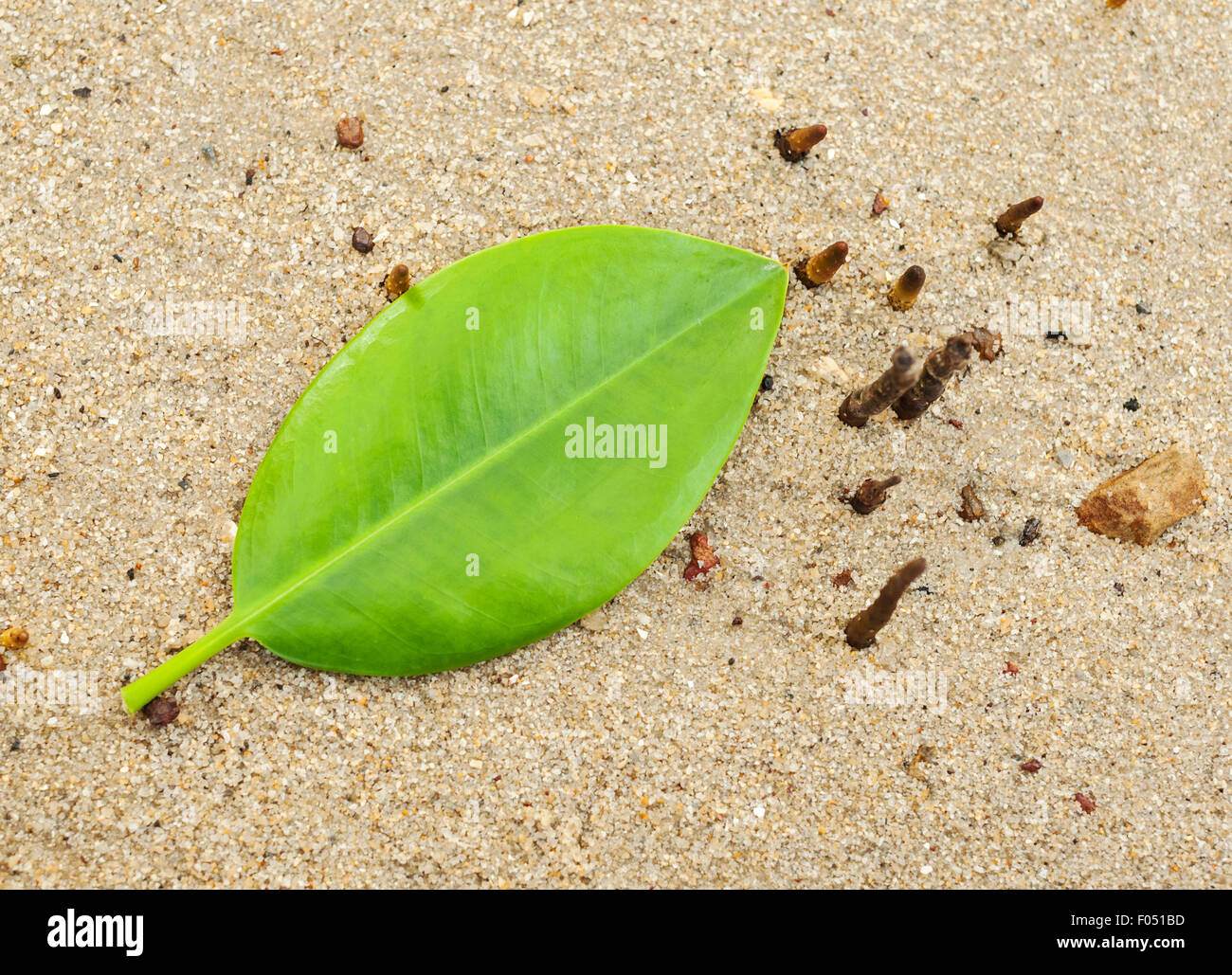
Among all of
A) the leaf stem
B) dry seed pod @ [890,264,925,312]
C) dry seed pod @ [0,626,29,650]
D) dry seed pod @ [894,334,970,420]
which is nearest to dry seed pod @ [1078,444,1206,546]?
dry seed pod @ [894,334,970,420]

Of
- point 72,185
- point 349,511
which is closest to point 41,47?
point 72,185

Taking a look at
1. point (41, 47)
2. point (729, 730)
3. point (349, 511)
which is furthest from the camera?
point (41, 47)

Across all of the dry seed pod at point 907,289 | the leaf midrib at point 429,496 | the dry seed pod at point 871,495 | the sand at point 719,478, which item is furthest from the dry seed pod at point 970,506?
the leaf midrib at point 429,496

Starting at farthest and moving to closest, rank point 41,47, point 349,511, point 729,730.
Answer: point 41,47, point 729,730, point 349,511

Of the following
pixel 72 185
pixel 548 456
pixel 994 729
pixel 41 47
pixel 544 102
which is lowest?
pixel 994 729

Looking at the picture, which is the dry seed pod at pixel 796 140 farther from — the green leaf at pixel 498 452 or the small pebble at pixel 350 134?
the small pebble at pixel 350 134

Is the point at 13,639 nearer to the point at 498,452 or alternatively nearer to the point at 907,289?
the point at 498,452

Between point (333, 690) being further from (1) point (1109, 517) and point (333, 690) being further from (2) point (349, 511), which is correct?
(1) point (1109, 517)
